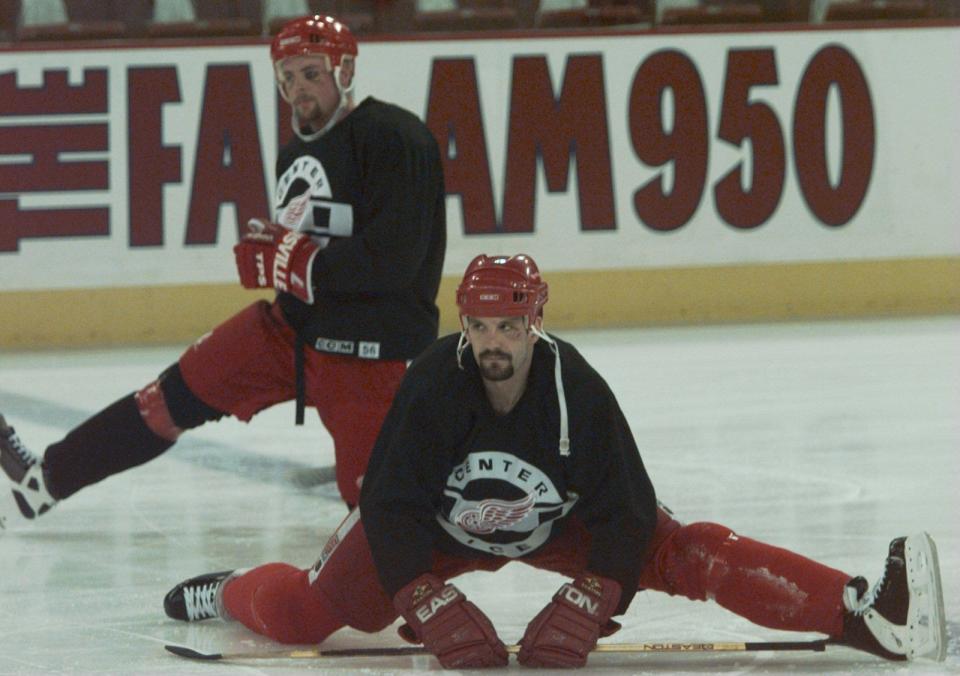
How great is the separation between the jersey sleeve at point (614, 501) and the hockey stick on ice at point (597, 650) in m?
0.12

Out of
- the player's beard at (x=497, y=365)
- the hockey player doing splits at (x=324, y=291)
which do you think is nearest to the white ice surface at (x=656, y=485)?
the hockey player doing splits at (x=324, y=291)

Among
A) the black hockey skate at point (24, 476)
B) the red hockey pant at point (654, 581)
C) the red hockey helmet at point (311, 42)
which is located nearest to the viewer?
the red hockey pant at point (654, 581)

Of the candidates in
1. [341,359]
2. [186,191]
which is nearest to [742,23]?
[186,191]

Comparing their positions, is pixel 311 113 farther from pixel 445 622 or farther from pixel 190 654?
pixel 445 622

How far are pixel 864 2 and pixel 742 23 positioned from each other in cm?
67

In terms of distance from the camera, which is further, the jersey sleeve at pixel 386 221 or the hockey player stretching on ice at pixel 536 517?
the jersey sleeve at pixel 386 221

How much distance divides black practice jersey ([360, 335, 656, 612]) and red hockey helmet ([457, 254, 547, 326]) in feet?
0.42

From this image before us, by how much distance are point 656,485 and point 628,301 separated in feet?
10.5

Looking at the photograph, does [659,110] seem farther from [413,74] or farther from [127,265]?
[127,265]

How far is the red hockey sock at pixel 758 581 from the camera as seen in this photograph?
8.49 feet

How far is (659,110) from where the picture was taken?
728cm

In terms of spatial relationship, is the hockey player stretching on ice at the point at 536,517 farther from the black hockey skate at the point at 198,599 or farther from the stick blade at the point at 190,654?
the black hockey skate at the point at 198,599

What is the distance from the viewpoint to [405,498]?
8.38ft

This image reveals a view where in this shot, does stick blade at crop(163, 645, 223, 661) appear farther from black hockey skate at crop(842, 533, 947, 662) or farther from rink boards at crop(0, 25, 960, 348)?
rink boards at crop(0, 25, 960, 348)
